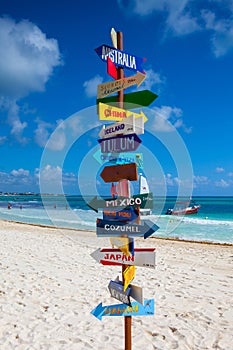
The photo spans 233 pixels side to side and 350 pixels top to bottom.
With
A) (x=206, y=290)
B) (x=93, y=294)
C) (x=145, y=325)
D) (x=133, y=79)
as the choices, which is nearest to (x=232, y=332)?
(x=145, y=325)

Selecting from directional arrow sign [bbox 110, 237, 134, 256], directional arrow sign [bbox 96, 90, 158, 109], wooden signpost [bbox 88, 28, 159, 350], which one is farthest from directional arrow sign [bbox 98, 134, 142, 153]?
directional arrow sign [bbox 110, 237, 134, 256]

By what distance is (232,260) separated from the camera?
367 inches

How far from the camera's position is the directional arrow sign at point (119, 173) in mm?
2576

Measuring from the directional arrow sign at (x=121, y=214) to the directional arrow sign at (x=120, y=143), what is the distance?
54 cm

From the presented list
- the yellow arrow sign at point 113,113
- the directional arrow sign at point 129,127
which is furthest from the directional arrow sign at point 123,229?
the yellow arrow sign at point 113,113

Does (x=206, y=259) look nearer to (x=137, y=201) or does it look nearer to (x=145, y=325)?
(x=145, y=325)

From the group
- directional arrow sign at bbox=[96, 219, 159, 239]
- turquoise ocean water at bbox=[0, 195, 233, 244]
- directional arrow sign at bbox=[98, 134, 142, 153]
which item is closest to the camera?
directional arrow sign at bbox=[96, 219, 159, 239]

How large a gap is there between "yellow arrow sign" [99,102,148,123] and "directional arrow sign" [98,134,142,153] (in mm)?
196

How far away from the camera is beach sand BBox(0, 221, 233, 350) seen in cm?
364

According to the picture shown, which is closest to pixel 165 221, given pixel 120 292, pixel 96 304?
pixel 96 304

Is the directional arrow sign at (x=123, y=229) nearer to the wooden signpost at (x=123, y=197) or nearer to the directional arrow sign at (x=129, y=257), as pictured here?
the wooden signpost at (x=123, y=197)

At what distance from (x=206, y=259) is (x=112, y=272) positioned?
3908mm

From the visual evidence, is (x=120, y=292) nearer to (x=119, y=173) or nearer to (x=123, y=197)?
(x=123, y=197)

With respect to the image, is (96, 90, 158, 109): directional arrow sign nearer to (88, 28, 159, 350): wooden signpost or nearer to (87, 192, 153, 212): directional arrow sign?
(88, 28, 159, 350): wooden signpost
